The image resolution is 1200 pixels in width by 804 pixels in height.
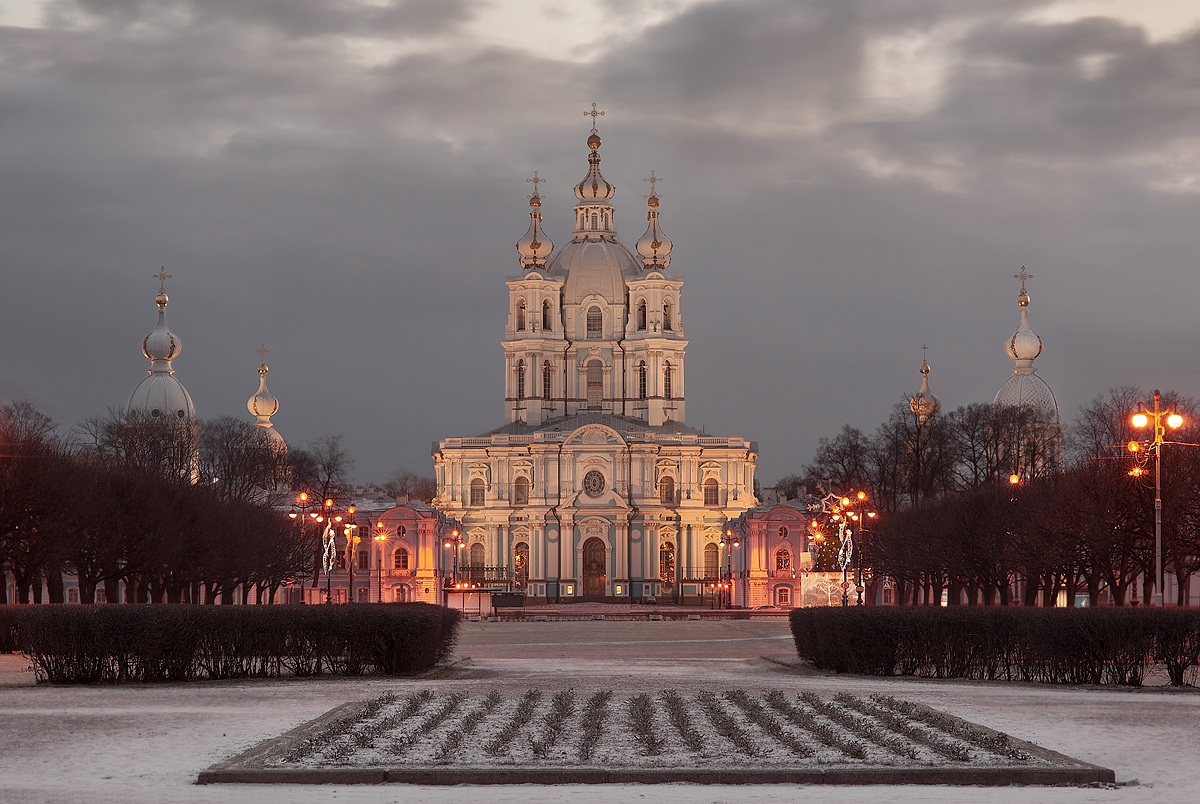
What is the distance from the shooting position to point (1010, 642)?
34.2 metres

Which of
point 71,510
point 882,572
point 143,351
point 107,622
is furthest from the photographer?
point 143,351

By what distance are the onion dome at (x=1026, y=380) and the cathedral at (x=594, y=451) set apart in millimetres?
25243

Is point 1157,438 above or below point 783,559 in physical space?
above

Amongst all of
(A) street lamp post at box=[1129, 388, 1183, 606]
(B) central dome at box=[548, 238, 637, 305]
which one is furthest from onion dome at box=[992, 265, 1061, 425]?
(A) street lamp post at box=[1129, 388, 1183, 606]

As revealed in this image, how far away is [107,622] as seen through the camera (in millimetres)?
32062

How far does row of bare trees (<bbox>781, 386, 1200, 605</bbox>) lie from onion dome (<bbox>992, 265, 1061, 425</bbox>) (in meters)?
8.18

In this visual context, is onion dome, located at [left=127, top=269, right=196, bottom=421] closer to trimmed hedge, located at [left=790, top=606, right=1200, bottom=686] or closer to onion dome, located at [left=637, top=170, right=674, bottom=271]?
onion dome, located at [left=637, top=170, right=674, bottom=271]

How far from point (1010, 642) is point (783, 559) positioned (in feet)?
302

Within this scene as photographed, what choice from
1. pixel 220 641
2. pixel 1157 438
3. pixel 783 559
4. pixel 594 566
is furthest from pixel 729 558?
pixel 220 641

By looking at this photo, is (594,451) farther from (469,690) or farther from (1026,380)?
(469,690)

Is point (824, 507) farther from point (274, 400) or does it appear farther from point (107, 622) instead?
point (274, 400)

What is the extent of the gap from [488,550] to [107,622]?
110127 millimetres

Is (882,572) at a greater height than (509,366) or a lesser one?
lesser

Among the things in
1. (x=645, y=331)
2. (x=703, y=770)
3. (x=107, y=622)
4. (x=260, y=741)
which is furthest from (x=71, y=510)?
(x=645, y=331)
